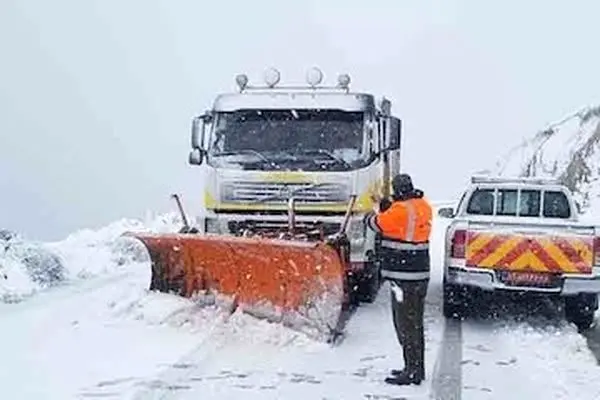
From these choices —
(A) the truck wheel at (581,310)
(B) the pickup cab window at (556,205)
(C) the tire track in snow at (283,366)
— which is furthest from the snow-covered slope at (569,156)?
(C) the tire track in snow at (283,366)

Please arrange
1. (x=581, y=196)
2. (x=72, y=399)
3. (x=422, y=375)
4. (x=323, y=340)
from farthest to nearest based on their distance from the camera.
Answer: (x=581, y=196) → (x=323, y=340) → (x=422, y=375) → (x=72, y=399)

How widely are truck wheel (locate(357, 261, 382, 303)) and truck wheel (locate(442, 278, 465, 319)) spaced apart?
1.11 meters

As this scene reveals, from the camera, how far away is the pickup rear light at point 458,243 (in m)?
10.6

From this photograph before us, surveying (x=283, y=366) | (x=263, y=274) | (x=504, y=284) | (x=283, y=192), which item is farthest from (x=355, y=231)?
(x=283, y=366)

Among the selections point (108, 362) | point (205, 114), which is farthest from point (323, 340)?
point (205, 114)

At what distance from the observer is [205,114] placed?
12.3 m

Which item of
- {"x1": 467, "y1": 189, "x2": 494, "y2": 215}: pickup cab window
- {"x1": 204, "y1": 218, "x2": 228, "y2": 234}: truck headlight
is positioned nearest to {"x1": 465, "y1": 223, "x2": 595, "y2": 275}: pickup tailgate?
{"x1": 467, "y1": 189, "x2": 494, "y2": 215}: pickup cab window

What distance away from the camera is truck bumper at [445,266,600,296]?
10.3 metres

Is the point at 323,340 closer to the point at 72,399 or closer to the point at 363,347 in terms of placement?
the point at 363,347

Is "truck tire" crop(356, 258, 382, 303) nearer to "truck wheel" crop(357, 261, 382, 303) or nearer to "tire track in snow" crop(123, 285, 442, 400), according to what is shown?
"truck wheel" crop(357, 261, 382, 303)

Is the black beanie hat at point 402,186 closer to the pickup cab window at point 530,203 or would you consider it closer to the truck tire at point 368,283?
the truck tire at point 368,283

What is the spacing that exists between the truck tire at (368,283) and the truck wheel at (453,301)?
1103mm

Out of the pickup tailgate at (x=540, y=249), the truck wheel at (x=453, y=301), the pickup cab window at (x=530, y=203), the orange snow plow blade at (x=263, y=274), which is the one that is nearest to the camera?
the orange snow plow blade at (x=263, y=274)

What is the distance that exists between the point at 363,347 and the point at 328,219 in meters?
2.40
